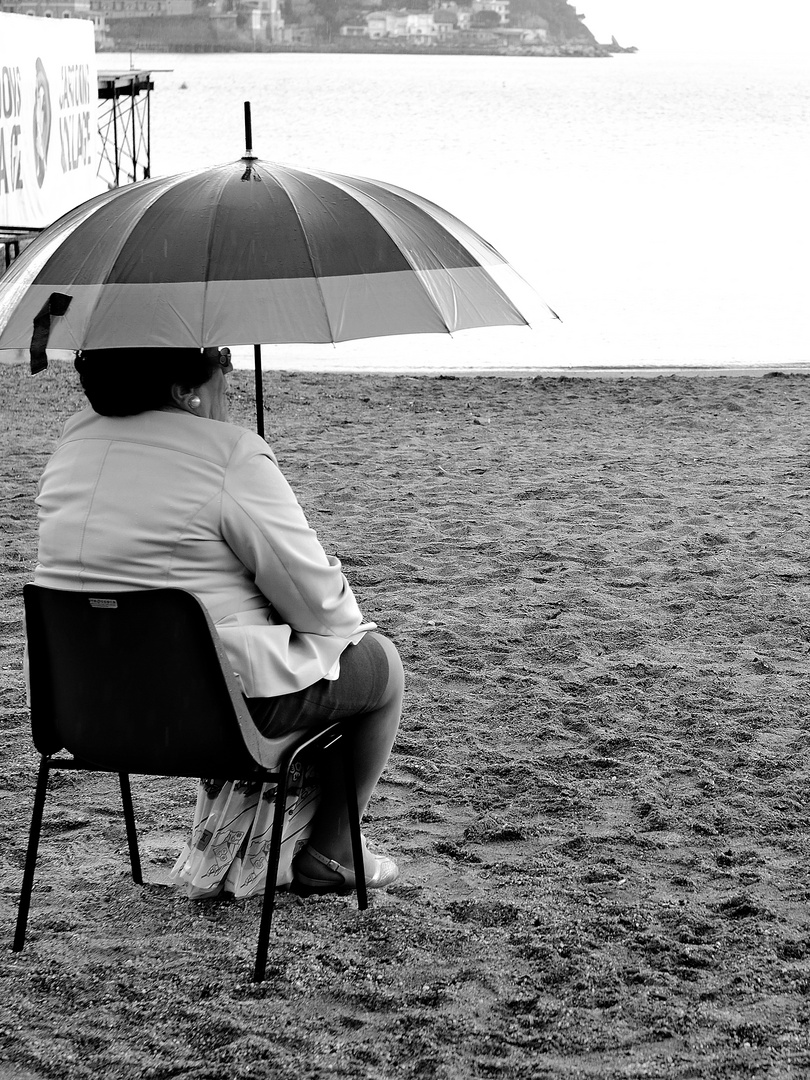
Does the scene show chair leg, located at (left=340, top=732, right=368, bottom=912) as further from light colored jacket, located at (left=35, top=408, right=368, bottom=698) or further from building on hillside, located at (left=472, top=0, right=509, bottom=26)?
building on hillside, located at (left=472, top=0, right=509, bottom=26)

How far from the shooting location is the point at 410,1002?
2459 mm

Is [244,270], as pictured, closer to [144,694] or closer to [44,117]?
[144,694]

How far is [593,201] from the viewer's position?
97.9ft

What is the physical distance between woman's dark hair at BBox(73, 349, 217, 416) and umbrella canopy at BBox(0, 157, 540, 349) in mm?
55

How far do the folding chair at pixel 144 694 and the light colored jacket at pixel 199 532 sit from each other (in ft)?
0.31

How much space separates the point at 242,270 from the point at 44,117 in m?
14.5

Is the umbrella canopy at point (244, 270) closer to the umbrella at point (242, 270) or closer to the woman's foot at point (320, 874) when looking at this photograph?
the umbrella at point (242, 270)

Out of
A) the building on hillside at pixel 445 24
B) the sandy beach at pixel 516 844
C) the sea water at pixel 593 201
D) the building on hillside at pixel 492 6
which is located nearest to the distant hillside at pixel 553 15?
the building on hillside at pixel 492 6

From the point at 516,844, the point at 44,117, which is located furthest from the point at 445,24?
the point at 516,844

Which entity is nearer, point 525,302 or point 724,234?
point 525,302

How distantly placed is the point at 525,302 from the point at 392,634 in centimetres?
194

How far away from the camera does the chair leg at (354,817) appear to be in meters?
2.71

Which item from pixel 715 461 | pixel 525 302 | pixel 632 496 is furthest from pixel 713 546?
pixel 525 302

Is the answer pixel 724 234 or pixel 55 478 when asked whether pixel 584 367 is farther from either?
pixel 724 234
